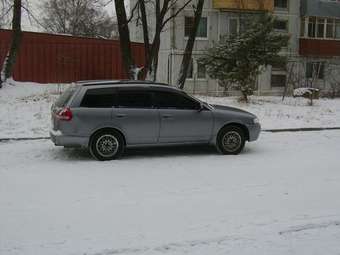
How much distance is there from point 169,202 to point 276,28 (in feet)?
100

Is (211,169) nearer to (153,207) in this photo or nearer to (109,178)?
(109,178)

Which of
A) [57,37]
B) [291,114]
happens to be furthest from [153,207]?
[57,37]

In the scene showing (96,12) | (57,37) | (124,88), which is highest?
(96,12)

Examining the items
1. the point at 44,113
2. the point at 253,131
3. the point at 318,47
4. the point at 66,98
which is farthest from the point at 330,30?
the point at 66,98

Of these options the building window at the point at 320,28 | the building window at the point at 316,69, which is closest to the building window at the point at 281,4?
the building window at the point at 320,28

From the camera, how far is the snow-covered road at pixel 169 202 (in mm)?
5598

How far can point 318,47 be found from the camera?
3641cm

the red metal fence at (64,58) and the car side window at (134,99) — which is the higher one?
the red metal fence at (64,58)

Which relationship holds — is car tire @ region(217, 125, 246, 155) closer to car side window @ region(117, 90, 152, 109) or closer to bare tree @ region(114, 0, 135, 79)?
car side window @ region(117, 90, 152, 109)

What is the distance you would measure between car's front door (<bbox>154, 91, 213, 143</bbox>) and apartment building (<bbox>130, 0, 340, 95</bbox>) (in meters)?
20.7

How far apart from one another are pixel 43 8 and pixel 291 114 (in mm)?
53157

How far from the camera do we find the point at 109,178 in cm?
866

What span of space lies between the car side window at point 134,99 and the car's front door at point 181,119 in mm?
192

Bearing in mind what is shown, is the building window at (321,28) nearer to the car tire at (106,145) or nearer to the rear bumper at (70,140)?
the car tire at (106,145)
